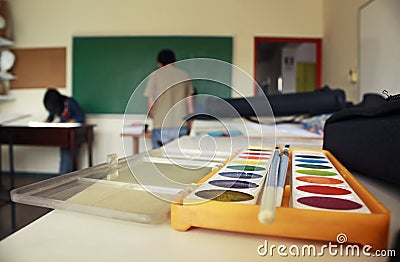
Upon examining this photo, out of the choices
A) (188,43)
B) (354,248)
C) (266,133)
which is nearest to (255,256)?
(354,248)

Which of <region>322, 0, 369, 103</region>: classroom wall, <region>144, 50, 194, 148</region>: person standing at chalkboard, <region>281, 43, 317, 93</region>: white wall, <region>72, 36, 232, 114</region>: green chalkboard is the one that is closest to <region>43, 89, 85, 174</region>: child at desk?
<region>72, 36, 232, 114</region>: green chalkboard

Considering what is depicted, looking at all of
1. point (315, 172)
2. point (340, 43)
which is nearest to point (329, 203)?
point (315, 172)

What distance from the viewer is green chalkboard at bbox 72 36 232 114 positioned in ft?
11.7

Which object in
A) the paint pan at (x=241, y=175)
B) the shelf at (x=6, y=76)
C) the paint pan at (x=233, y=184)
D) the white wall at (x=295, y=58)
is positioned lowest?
the paint pan at (x=233, y=184)

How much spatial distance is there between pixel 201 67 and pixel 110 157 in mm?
214

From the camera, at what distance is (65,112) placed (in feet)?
11.4

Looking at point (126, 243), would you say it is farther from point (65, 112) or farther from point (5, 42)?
point (5, 42)

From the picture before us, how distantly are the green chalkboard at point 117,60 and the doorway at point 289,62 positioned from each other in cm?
36

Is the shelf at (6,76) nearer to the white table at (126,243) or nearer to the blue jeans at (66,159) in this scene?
the blue jeans at (66,159)

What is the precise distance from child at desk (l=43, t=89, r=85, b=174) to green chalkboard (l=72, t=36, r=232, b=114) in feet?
0.96

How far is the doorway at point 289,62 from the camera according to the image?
357cm

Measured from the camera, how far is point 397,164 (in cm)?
44

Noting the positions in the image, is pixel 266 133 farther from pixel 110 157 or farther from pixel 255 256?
pixel 255 256

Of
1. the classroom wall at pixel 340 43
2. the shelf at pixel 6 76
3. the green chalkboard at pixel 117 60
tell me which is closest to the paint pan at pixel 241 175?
the classroom wall at pixel 340 43
